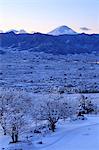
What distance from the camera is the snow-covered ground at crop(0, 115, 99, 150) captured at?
24125 mm

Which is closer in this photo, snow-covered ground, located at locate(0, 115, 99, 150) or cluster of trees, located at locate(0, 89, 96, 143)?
snow-covered ground, located at locate(0, 115, 99, 150)

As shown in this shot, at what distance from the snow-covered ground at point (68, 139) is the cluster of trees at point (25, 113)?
738mm

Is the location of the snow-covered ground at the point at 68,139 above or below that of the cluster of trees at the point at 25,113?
below

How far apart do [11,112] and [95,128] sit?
562cm

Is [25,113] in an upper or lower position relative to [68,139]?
upper

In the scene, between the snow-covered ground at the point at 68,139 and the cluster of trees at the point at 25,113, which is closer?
the snow-covered ground at the point at 68,139

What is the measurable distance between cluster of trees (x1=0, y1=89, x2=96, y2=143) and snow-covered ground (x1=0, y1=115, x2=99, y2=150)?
74 cm

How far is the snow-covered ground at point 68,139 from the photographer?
24.1 m

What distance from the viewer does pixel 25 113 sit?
30.7 metres

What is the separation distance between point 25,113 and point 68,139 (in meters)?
5.69

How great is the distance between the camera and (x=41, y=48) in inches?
Answer: 7623

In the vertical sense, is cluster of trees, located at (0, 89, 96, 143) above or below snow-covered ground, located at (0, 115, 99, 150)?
above

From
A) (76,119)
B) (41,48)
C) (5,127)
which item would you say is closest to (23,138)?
(5,127)

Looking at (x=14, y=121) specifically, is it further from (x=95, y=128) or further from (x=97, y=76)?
(x=97, y=76)
